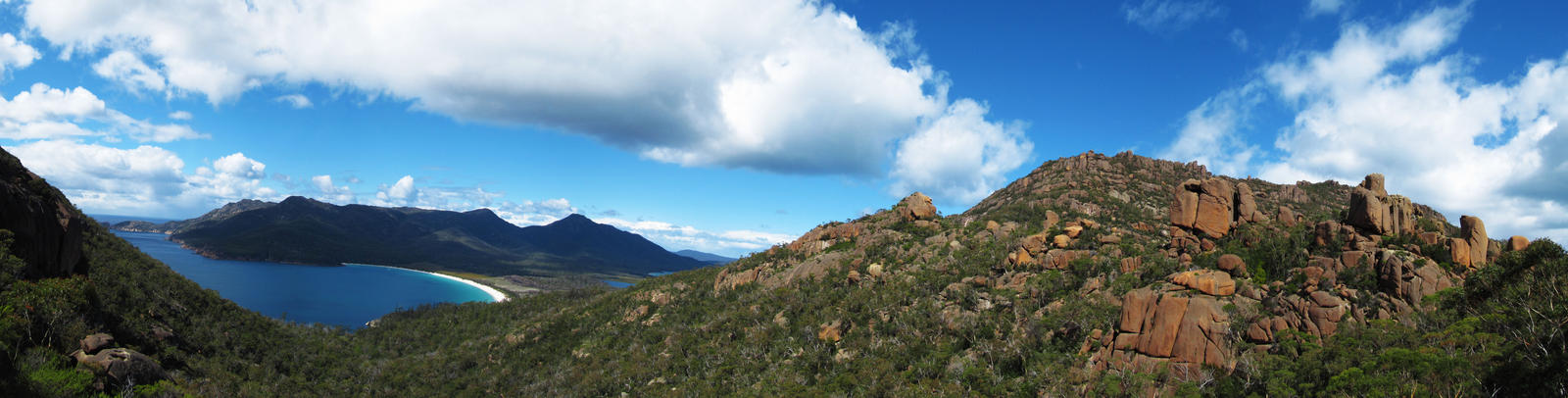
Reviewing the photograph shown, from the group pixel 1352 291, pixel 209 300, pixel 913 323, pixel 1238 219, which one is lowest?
pixel 209 300

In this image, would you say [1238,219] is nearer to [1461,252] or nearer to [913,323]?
[1461,252]

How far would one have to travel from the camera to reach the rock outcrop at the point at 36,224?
173 ft

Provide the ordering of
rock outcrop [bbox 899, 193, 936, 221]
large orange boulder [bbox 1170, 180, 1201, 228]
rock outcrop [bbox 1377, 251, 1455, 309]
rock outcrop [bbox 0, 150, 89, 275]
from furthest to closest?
rock outcrop [bbox 899, 193, 936, 221]
rock outcrop [bbox 0, 150, 89, 275]
large orange boulder [bbox 1170, 180, 1201, 228]
rock outcrop [bbox 1377, 251, 1455, 309]

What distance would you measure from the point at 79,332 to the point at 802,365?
63.8 metres

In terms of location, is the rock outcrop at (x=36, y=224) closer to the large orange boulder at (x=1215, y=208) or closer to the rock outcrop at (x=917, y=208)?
the rock outcrop at (x=917, y=208)

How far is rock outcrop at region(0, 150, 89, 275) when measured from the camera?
52.7 m

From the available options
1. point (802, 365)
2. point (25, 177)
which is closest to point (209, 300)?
point (25, 177)

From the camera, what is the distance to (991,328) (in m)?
40.0

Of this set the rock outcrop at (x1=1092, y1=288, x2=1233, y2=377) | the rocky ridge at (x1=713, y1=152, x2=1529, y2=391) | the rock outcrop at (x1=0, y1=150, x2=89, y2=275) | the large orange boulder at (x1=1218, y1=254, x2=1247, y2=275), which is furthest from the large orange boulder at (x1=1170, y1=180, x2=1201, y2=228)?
the rock outcrop at (x1=0, y1=150, x2=89, y2=275)

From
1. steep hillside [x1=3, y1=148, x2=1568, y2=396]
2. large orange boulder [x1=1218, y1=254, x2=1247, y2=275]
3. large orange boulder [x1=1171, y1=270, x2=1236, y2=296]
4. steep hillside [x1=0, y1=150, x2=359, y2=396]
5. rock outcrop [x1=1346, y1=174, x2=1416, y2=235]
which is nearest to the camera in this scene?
steep hillside [x1=3, y1=148, x2=1568, y2=396]

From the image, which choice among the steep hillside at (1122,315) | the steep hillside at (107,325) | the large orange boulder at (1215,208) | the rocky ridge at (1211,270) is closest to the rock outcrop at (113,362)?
the steep hillside at (107,325)

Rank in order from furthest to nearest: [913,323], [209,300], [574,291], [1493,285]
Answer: [574,291], [209,300], [913,323], [1493,285]

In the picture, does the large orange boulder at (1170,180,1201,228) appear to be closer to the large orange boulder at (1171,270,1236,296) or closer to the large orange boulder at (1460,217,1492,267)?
the large orange boulder at (1171,270,1236,296)

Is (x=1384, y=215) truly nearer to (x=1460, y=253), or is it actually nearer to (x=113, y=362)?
(x=1460, y=253)
